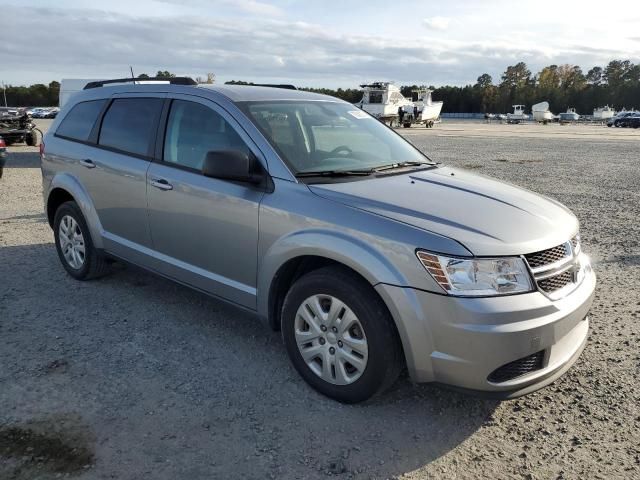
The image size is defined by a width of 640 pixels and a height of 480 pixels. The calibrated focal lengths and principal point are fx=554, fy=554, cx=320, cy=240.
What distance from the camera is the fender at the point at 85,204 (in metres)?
4.97

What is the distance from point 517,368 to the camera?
2.90 metres

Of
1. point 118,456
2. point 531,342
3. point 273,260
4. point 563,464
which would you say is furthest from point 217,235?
point 563,464

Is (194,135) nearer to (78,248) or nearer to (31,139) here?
(78,248)

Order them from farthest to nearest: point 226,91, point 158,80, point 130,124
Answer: point 158,80, point 130,124, point 226,91

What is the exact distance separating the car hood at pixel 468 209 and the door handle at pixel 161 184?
129 centimetres

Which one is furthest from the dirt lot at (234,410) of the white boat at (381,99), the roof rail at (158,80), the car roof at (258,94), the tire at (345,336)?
the white boat at (381,99)

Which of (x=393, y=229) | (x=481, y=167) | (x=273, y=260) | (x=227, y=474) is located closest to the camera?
(x=227, y=474)

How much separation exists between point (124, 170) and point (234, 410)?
90.7 inches

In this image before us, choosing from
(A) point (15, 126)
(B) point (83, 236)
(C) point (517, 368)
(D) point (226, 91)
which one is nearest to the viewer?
(C) point (517, 368)

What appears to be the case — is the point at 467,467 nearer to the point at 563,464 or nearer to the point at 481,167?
the point at 563,464

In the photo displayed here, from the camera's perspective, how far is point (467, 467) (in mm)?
2807

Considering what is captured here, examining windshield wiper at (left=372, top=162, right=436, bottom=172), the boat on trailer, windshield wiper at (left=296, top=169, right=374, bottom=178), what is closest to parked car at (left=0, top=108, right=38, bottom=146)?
windshield wiper at (left=372, top=162, right=436, bottom=172)

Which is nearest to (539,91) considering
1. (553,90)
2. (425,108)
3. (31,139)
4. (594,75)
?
(553,90)

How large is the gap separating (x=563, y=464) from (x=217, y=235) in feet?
8.13
